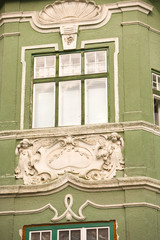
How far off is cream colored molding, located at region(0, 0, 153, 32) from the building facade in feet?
0.10

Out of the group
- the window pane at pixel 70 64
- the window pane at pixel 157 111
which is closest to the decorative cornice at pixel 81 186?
the window pane at pixel 157 111

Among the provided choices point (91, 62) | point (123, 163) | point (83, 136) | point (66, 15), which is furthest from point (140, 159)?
point (66, 15)

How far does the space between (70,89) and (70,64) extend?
0.78m

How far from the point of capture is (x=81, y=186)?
18.2 metres

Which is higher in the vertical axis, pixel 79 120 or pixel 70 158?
pixel 79 120

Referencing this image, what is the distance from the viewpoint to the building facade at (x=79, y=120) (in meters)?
18.0

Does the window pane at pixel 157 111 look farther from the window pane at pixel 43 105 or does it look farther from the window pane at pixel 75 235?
the window pane at pixel 75 235

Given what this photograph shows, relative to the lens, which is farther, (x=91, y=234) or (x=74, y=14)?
(x=74, y=14)

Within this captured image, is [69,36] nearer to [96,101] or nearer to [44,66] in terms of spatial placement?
[44,66]

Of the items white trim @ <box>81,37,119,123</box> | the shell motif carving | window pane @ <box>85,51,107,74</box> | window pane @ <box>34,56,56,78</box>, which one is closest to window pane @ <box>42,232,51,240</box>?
white trim @ <box>81,37,119,123</box>

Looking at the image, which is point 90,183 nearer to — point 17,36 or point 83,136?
point 83,136

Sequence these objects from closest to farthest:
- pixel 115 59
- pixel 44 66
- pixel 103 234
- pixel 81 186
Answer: pixel 103 234, pixel 81 186, pixel 115 59, pixel 44 66

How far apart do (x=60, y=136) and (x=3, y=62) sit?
3.13m

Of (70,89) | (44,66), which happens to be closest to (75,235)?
(70,89)
